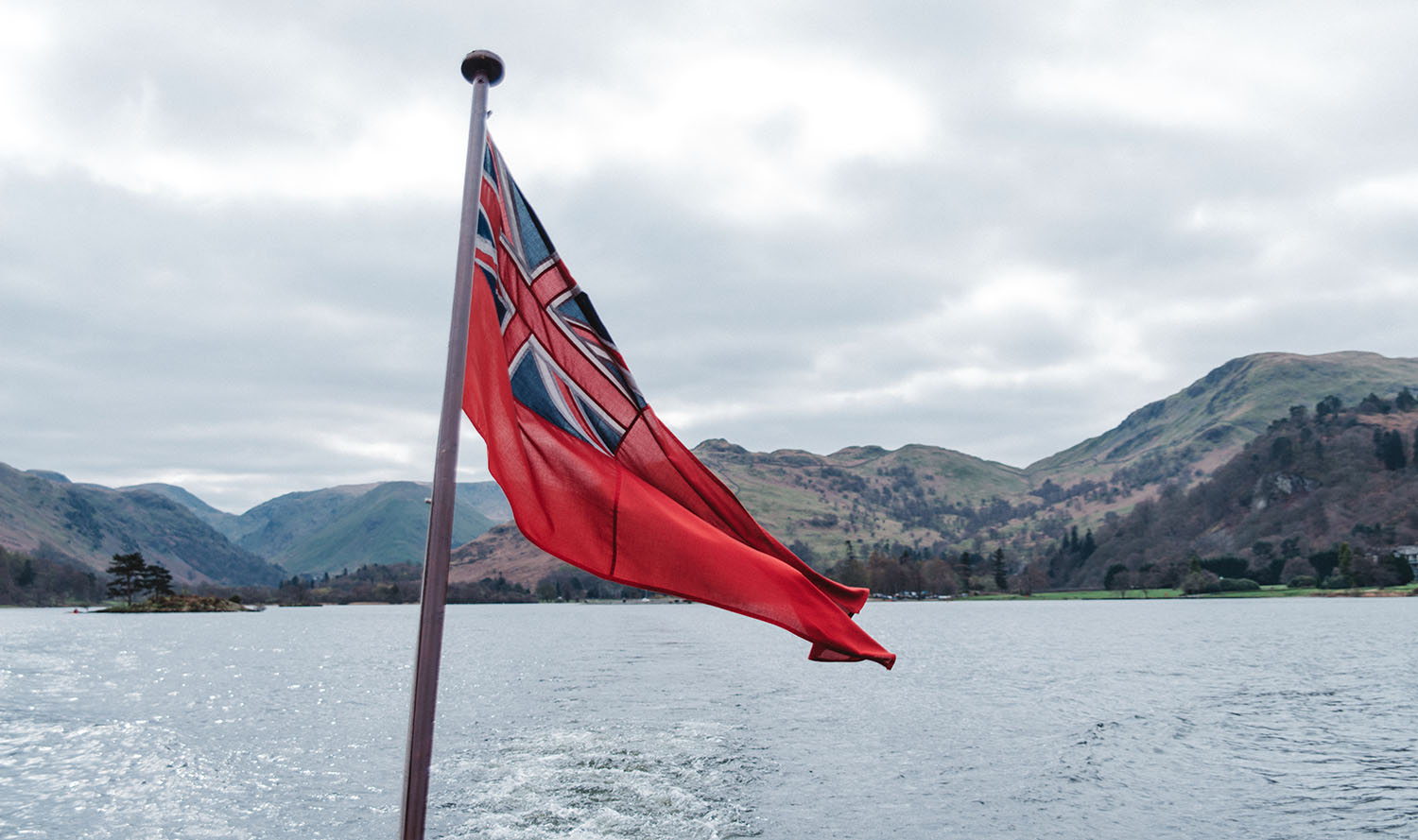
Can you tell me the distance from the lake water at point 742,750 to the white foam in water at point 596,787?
0.53 ft

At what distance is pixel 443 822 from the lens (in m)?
27.6

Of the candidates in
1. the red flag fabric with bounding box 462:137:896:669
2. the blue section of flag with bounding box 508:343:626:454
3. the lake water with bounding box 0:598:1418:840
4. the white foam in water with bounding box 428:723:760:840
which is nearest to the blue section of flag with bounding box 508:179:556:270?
the red flag fabric with bounding box 462:137:896:669

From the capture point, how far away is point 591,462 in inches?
357

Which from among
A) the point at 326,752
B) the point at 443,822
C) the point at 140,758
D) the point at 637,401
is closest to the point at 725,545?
the point at 637,401

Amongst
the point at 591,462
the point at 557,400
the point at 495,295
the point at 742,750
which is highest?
the point at 495,295

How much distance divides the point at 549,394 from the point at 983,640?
123922 mm

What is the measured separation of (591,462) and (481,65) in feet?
12.5

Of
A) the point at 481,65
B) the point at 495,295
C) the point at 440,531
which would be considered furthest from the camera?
the point at 495,295

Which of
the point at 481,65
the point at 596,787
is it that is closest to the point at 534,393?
the point at 481,65

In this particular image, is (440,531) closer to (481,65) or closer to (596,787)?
(481,65)

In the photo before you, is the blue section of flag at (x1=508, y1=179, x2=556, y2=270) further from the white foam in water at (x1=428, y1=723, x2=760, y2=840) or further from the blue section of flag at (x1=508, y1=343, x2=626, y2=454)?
the white foam in water at (x1=428, y1=723, x2=760, y2=840)

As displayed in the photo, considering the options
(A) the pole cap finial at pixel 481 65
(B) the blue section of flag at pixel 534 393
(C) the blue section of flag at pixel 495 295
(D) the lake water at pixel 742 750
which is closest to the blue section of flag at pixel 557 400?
(B) the blue section of flag at pixel 534 393

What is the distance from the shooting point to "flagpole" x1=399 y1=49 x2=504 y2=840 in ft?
23.3

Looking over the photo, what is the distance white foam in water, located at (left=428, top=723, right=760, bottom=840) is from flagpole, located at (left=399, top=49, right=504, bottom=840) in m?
20.7
